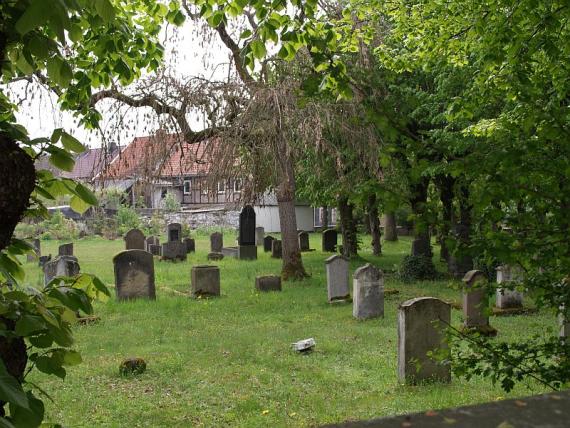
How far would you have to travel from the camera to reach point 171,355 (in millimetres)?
8820

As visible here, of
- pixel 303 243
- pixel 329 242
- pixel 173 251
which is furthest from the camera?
pixel 303 243

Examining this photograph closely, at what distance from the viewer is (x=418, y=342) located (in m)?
7.32

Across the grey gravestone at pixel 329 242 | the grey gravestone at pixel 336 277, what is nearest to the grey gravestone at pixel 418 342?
the grey gravestone at pixel 336 277

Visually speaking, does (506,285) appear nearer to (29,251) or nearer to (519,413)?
(519,413)

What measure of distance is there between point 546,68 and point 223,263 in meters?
16.3

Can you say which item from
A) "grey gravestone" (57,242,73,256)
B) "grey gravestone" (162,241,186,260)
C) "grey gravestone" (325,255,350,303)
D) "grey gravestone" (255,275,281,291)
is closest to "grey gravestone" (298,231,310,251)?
"grey gravestone" (162,241,186,260)

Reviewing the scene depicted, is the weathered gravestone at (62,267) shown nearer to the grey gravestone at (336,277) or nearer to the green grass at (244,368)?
the green grass at (244,368)

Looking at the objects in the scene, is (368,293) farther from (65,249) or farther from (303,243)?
(303,243)

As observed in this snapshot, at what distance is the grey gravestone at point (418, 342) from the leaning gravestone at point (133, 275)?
7542mm

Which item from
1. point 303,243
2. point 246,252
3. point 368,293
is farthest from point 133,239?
point 368,293

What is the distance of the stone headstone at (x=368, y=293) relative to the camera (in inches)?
443

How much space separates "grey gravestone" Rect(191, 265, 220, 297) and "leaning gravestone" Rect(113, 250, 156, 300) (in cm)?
112

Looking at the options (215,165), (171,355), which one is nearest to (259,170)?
(215,165)

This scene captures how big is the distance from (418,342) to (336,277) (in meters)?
5.98
